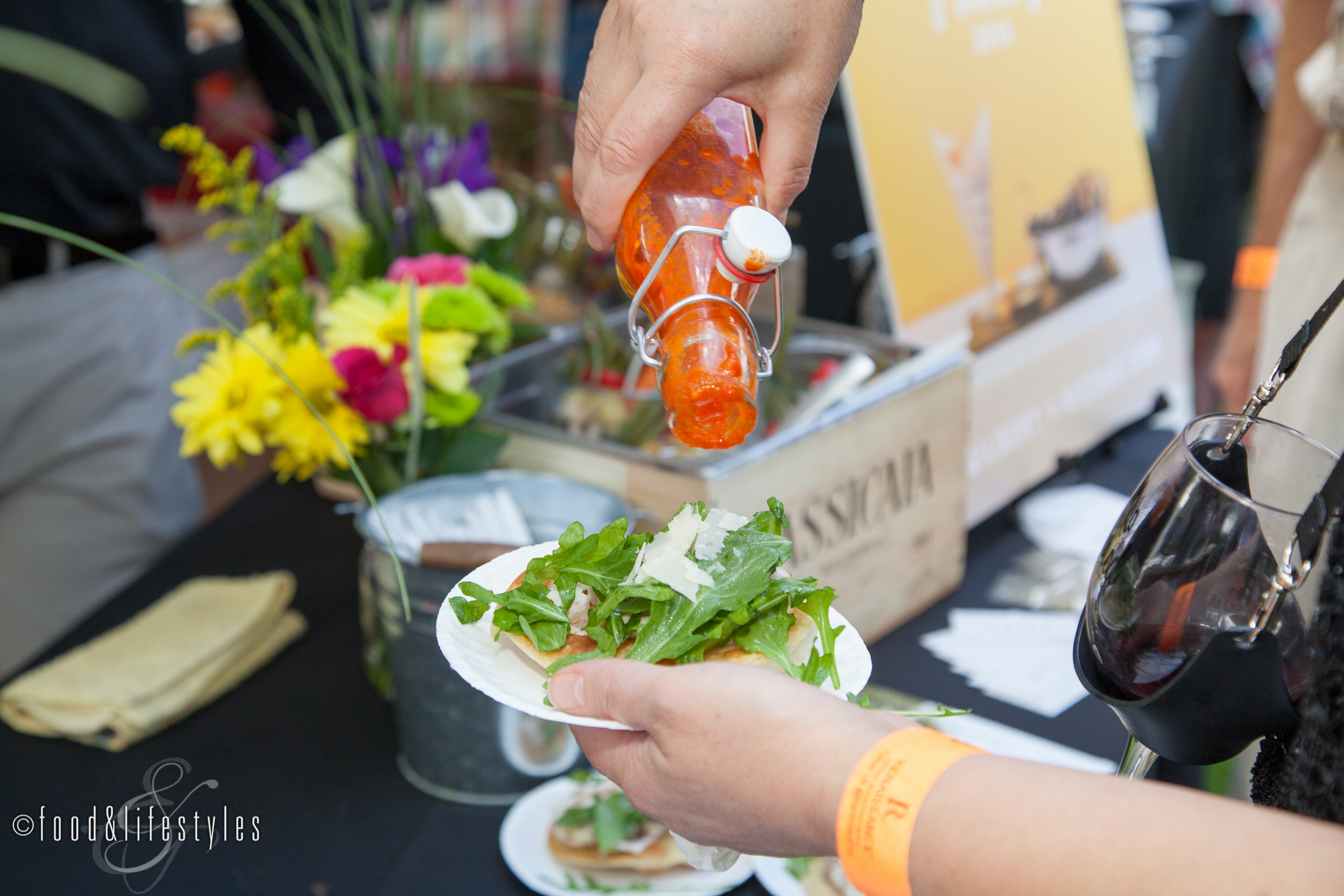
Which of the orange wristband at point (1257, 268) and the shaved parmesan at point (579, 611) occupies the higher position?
the shaved parmesan at point (579, 611)

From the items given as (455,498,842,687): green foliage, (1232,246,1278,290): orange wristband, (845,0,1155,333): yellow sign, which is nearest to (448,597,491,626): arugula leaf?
(455,498,842,687): green foliage

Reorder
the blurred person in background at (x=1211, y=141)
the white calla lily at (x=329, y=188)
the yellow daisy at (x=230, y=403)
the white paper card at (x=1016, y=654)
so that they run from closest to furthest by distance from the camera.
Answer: the yellow daisy at (x=230, y=403)
the white paper card at (x=1016, y=654)
the white calla lily at (x=329, y=188)
the blurred person in background at (x=1211, y=141)

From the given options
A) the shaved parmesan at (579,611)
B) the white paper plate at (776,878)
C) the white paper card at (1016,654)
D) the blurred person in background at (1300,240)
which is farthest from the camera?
the blurred person in background at (1300,240)

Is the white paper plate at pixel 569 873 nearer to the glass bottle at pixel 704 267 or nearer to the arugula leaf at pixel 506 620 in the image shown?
the arugula leaf at pixel 506 620

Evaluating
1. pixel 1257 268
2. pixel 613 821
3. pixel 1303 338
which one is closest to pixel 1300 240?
pixel 1257 268

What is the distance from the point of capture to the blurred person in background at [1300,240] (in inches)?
52.7

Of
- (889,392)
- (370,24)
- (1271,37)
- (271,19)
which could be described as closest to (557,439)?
(889,392)

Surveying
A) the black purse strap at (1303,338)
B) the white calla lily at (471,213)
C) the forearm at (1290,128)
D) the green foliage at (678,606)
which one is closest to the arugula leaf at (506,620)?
the green foliage at (678,606)

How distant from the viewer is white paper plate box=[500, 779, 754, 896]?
2.74 feet

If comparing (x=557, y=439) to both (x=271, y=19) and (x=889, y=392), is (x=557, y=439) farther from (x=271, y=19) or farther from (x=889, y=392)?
(x=271, y=19)

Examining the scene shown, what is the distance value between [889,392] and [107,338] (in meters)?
1.38

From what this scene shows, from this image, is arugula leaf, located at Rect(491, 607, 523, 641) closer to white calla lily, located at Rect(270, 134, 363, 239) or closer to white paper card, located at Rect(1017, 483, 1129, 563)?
white calla lily, located at Rect(270, 134, 363, 239)

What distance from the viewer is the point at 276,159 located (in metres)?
1.30

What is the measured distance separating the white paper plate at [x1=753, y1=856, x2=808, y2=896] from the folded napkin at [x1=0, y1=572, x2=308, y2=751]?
62 centimetres
